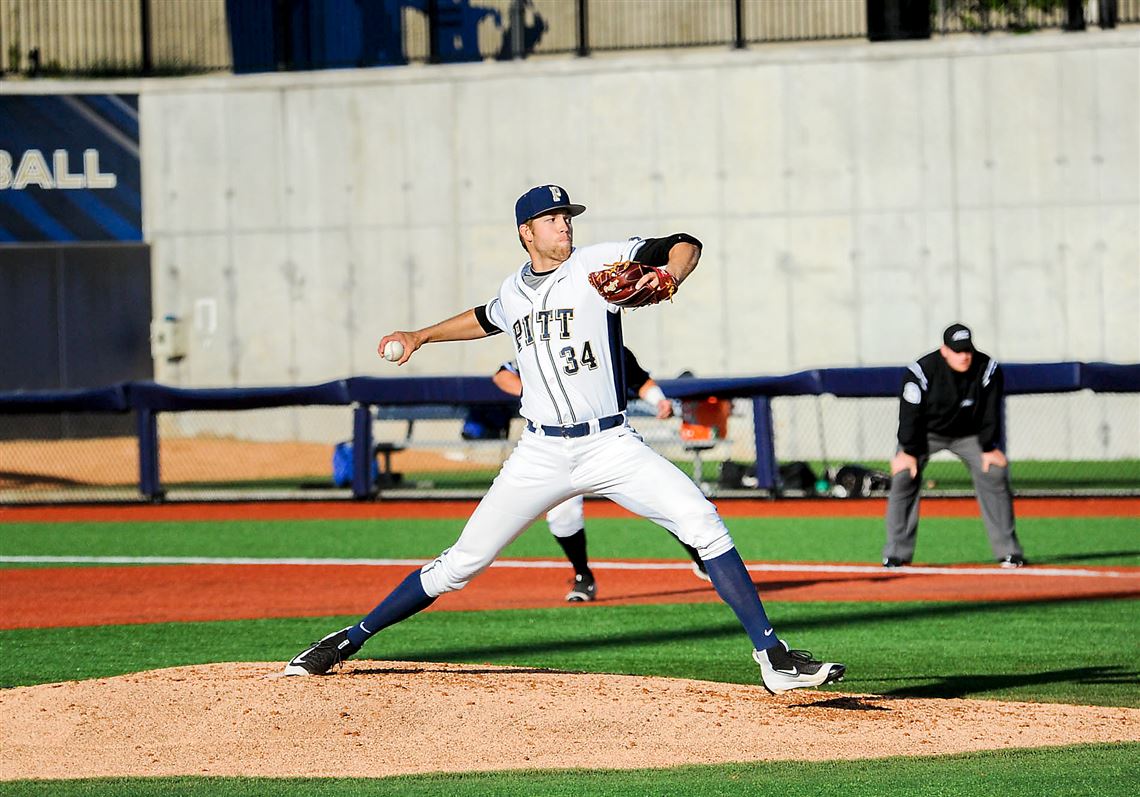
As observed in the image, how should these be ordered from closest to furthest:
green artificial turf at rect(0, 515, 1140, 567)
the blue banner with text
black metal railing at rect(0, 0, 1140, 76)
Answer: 1. green artificial turf at rect(0, 515, 1140, 567)
2. black metal railing at rect(0, 0, 1140, 76)
3. the blue banner with text

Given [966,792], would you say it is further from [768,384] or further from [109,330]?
[109,330]

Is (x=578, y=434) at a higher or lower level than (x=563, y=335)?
lower

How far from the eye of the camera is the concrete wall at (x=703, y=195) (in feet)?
75.7

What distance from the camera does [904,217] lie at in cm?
2342

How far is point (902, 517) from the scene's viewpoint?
11.6 m

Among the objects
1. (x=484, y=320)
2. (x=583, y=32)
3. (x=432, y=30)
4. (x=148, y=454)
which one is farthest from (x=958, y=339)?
→ (x=432, y=30)

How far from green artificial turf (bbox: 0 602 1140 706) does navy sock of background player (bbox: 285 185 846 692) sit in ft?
4.18

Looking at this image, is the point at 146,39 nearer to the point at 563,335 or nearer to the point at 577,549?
the point at 577,549

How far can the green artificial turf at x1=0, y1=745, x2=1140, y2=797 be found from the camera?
5.01 metres

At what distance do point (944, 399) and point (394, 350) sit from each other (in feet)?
19.9

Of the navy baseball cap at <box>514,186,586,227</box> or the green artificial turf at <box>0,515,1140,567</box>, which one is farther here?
the green artificial turf at <box>0,515,1140,567</box>

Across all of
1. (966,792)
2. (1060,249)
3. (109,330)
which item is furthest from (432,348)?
(966,792)

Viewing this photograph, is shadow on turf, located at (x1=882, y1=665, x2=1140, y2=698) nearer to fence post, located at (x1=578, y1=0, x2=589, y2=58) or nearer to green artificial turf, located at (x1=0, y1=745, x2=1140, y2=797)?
green artificial turf, located at (x1=0, y1=745, x2=1140, y2=797)

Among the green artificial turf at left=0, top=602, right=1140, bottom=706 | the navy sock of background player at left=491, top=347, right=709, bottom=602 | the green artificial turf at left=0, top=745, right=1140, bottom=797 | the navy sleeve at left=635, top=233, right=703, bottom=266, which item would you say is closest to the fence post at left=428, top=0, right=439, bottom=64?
the navy sock of background player at left=491, top=347, right=709, bottom=602
